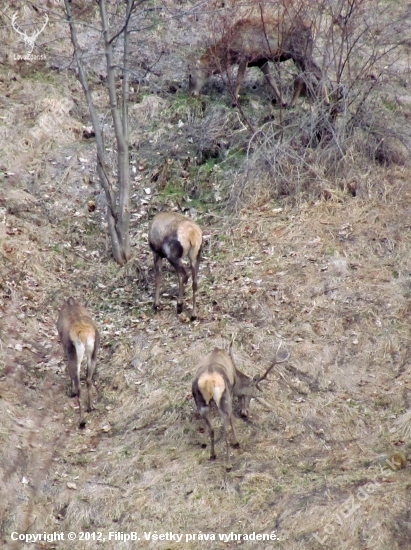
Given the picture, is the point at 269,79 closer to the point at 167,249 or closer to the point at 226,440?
the point at 167,249

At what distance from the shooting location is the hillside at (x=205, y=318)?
8.23 m

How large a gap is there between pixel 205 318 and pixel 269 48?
232 inches

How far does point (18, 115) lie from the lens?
15.1 m

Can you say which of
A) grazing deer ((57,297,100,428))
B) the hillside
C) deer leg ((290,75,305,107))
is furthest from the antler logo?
grazing deer ((57,297,100,428))

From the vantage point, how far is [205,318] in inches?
446

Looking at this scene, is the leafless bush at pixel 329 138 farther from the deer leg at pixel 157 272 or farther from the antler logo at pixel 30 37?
the antler logo at pixel 30 37

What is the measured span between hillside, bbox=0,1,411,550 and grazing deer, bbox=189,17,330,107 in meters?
0.73

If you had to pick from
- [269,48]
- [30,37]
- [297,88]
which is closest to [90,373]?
[269,48]

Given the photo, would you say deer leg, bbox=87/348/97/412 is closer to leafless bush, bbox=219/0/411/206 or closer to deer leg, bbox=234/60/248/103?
leafless bush, bbox=219/0/411/206

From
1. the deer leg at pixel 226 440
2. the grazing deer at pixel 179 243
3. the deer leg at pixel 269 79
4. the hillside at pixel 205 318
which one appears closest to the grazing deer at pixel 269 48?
the deer leg at pixel 269 79

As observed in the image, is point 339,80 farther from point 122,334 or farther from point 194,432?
point 194,432

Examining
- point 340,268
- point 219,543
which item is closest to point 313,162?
point 340,268

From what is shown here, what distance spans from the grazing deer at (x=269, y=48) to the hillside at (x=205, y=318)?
0.73 meters

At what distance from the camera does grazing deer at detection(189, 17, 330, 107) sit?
1438cm
